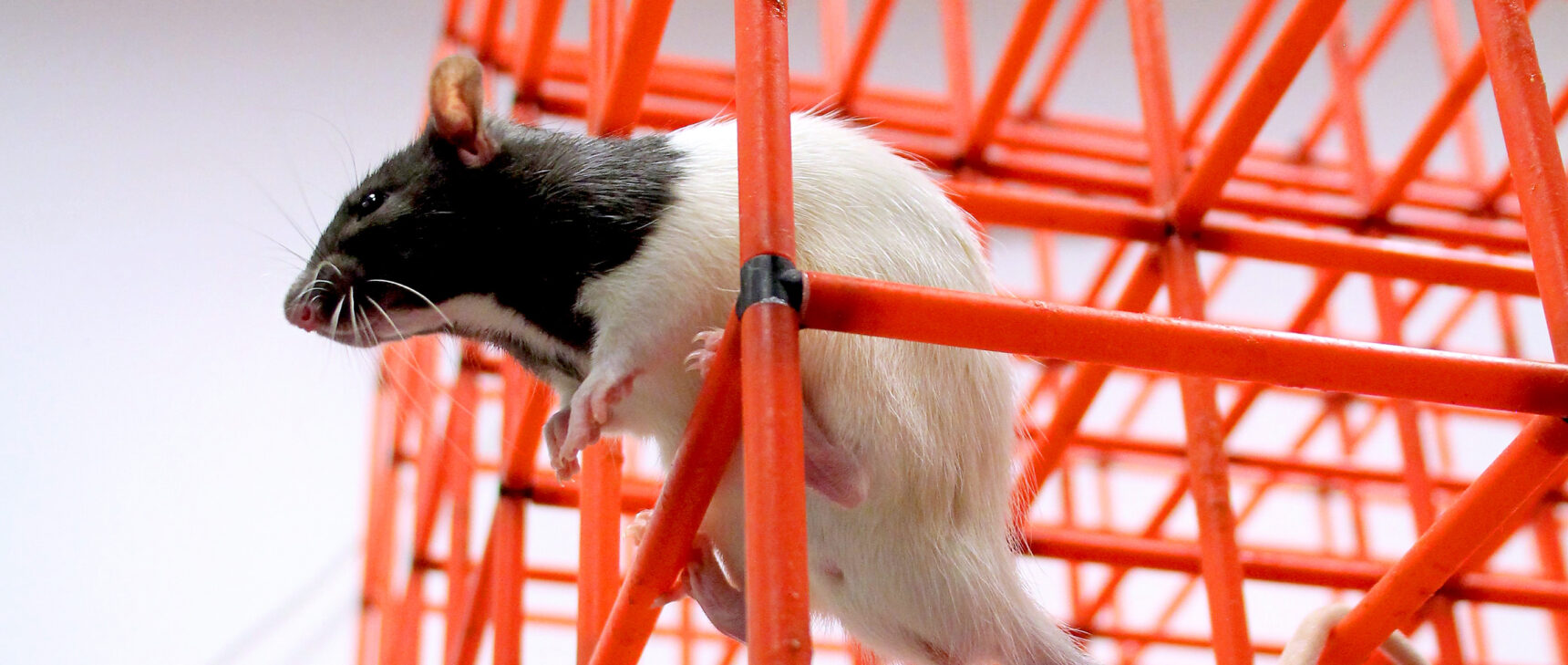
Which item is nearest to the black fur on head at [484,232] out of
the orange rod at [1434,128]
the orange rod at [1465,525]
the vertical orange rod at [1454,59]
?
the orange rod at [1465,525]

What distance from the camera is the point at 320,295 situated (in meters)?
2.50

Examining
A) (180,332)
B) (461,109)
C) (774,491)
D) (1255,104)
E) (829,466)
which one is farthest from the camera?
(180,332)

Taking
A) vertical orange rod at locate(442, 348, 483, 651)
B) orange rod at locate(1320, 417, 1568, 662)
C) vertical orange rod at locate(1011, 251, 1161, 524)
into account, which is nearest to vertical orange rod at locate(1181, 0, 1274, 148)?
vertical orange rod at locate(1011, 251, 1161, 524)

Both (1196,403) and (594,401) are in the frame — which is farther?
(1196,403)

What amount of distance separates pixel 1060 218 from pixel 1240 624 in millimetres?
964

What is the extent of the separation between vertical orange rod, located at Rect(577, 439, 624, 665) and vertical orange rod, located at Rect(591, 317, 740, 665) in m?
0.76

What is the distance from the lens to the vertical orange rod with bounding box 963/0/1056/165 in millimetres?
3729

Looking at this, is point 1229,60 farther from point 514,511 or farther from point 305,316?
point 305,316

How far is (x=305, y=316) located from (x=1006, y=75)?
206 centimetres

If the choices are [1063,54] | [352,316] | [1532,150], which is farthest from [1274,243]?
[1063,54]

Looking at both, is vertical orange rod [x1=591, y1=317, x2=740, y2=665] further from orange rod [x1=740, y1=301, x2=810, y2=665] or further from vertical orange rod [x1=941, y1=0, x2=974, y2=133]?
vertical orange rod [x1=941, y1=0, x2=974, y2=133]

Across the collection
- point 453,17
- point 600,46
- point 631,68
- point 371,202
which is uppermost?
point 453,17

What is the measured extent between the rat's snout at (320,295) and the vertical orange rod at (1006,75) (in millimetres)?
1937

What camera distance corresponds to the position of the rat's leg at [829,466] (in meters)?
2.09
